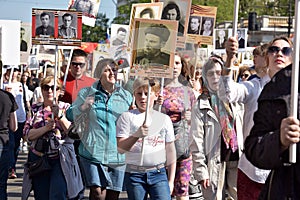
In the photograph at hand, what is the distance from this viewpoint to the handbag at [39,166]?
8000 millimetres

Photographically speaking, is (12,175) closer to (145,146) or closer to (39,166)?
(39,166)

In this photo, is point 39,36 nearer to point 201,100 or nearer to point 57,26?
point 57,26

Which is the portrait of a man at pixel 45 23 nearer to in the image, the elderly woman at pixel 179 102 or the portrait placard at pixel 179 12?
the portrait placard at pixel 179 12

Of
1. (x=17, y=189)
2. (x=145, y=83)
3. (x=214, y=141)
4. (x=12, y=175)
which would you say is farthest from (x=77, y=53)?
(x=12, y=175)

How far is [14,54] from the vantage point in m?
10.8

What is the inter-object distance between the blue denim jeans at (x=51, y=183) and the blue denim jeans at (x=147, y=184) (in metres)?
1.20

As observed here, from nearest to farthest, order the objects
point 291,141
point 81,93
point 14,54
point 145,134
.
→ point 291,141, point 145,134, point 81,93, point 14,54

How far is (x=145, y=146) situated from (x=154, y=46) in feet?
2.71

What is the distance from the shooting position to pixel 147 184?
6941 mm

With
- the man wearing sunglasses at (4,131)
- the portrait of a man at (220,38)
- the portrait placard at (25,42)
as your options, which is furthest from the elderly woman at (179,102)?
the portrait placard at (25,42)

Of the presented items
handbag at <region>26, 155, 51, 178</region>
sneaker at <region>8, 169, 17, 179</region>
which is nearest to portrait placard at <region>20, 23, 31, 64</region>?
sneaker at <region>8, 169, 17, 179</region>

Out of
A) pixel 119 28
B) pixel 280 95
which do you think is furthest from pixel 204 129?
pixel 280 95

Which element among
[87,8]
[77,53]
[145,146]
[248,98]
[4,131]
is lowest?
[4,131]

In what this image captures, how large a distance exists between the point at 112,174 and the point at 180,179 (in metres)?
0.66
